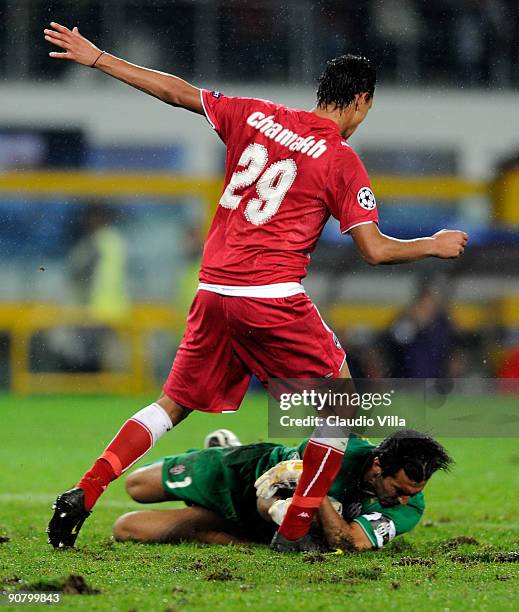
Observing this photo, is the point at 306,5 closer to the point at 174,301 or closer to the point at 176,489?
the point at 174,301

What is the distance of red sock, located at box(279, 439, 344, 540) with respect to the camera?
15.8 ft

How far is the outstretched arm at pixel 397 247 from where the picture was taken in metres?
4.71

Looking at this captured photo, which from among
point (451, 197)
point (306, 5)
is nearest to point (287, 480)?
point (451, 197)

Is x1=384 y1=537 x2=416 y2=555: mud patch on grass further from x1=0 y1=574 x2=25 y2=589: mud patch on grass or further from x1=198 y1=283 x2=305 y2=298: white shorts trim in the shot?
x1=0 y1=574 x2=25 y2=589: mud patch on grass

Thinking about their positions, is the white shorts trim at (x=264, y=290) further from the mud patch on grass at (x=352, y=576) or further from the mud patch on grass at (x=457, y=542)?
the mud patch on grass at (x=457, y=542)

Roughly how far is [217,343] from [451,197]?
12.0 m

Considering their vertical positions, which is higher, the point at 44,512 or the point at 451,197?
the point at 451,197

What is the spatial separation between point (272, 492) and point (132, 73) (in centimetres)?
182

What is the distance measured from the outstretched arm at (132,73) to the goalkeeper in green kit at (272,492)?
1547mm

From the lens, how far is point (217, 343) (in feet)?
16.4

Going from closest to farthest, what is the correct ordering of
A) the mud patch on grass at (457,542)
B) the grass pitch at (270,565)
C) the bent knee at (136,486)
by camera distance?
the grass pitch at (270,565) → the mud patch on grass at (457,542) → the bent knee at (136,486)

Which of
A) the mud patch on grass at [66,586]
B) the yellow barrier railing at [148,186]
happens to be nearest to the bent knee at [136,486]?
the mud patch on grass at [66,586]

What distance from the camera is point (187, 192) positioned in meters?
16.5

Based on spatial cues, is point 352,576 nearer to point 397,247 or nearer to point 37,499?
point 397,247
